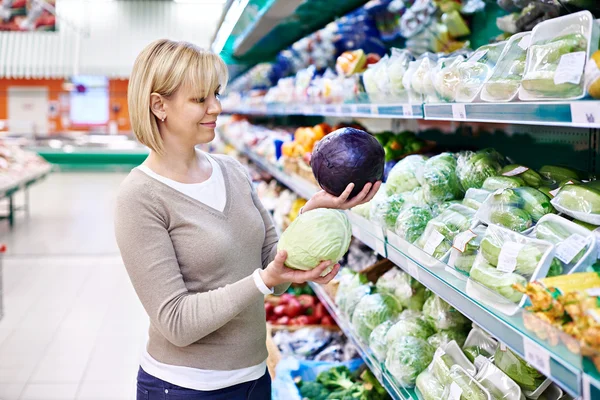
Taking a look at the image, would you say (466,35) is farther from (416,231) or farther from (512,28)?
(416,231)

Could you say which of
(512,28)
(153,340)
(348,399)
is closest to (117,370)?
→ (348,399)

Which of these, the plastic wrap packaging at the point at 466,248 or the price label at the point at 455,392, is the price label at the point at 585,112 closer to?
the plastic wrap packaging at the point at 466,248

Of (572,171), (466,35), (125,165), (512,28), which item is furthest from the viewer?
(125,165)

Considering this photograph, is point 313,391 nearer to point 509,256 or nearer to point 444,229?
point 444,229

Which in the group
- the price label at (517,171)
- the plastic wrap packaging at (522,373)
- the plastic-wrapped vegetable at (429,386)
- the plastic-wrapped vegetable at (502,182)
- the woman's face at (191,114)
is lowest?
the plastic-wrapped vegetable at (429,386)

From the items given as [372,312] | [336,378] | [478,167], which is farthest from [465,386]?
[336,378]

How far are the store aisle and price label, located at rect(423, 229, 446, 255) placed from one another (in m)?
2.44

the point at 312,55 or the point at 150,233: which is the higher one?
the point at 312,55

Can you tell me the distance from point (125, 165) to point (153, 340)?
13807 millimetres

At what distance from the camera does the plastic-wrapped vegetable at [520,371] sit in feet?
5.16

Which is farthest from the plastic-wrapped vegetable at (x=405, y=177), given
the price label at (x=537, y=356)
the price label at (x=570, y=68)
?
the price label at (x=537, y=356)

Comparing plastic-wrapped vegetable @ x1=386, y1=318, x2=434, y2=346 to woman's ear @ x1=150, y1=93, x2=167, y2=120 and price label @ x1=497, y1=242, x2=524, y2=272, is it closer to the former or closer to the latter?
price label @ x1=497, y1=242, x2=524, y2=272

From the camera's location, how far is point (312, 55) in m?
4.35

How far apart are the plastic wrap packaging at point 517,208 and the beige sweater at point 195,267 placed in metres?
0.65
